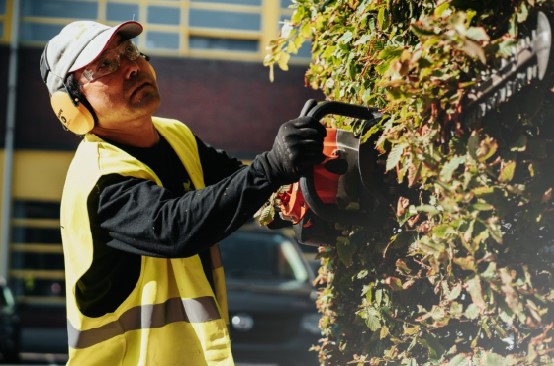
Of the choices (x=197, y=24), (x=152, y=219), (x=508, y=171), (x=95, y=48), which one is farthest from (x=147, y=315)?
(x=197, y=24)

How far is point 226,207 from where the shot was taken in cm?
255

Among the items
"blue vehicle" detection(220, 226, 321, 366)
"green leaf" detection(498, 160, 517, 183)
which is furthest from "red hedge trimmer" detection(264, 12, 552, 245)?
"blue vehicle" detection(220, 226, 321, 366)

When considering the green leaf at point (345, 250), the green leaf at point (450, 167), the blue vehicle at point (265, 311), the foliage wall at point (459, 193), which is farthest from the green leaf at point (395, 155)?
A: the blue vehicle at point (265, 311)

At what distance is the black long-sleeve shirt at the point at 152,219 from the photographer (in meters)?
2.55

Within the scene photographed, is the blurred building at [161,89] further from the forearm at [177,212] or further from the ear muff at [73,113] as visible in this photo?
the forearm at [177,212]

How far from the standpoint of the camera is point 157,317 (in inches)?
109

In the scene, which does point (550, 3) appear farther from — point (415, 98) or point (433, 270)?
point (433, 270)

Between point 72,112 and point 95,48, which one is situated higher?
Answer: point 95,48

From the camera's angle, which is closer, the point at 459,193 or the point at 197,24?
the point at 459,193

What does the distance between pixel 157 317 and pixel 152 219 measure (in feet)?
0.93

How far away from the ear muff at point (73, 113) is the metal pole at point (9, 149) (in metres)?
14.6

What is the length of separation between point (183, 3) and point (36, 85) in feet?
9.23

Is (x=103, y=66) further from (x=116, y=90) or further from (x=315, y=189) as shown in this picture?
(x=315, y=189)

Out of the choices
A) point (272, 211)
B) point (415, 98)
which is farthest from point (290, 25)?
point (415, 98)
